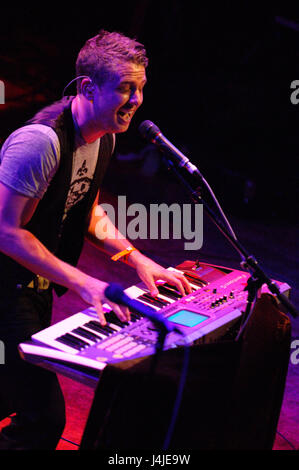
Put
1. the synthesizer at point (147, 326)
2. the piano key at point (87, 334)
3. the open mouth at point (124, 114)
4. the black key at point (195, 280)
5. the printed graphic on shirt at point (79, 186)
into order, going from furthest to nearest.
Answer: the black key at point (195, 280), the printed graphic on shirt at point (79, 186), the open mouth at point (124, 114), the piano key at point (87, 334), the synthesizer at point (147, 326)

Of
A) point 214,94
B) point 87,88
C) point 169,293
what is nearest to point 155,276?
point 169,293

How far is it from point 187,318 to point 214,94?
497cm

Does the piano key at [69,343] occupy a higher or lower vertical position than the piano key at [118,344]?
lower

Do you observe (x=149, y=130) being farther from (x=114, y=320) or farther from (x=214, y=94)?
(x=214, y=94)

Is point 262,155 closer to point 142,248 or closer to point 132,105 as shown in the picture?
point 142,248

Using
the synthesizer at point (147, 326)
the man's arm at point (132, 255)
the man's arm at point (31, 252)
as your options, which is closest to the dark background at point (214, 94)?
the man's arm at point (132, 255)

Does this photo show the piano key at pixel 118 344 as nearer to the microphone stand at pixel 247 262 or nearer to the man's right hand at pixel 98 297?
the man's right hand at pixel 98 297

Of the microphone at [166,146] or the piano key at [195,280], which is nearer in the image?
the microphone at [166,146]

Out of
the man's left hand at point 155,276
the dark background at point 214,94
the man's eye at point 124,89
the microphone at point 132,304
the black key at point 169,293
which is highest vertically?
the dark background at point 214,94

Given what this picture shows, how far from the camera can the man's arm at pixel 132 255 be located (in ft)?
8.05

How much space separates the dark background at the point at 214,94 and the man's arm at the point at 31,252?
168 inches

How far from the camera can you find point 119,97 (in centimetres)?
208

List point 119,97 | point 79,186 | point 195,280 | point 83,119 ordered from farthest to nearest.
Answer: point 195,280, point 79,186, point 83,119, point 119,97

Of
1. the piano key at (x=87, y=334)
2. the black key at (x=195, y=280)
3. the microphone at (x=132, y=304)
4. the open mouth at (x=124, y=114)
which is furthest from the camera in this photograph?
the black key at (x=195, y=280)
